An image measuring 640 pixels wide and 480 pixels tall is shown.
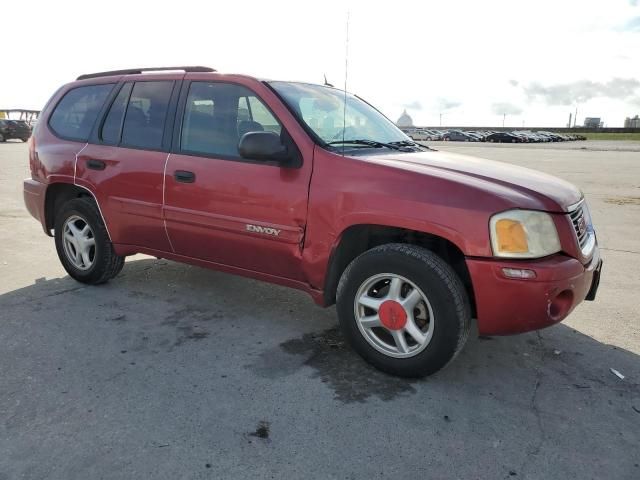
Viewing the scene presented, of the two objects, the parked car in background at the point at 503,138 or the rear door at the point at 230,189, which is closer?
the rear door at the point at 230,189

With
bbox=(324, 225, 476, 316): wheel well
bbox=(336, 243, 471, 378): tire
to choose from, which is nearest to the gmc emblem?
bbox=(324, 225, 476, 316): wheel well

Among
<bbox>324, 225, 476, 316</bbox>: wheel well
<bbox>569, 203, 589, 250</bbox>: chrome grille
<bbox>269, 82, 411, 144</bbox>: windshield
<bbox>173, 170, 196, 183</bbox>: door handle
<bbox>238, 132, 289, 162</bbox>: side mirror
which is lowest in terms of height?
<bbox>324, 225, 476, 316</bbox>: wheel well

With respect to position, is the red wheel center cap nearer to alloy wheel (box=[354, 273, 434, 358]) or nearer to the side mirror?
alloy wheel (box=[354, 273, 434, 358])

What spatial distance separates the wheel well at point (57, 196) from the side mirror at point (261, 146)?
2049 millimetres

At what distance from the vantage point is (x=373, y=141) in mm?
3775

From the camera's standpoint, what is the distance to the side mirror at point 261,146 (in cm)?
322

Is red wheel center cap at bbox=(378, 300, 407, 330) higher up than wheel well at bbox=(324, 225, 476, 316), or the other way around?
wheel well at bbox=(324, 225, 476, 316)

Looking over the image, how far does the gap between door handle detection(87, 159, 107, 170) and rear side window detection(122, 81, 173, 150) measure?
259 mm

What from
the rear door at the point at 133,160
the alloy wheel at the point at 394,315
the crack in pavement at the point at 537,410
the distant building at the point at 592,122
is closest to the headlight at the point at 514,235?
the alloy wheel at the point at 394,315

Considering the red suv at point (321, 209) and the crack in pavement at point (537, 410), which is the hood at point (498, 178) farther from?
the crack in pavement at point (537, 410)

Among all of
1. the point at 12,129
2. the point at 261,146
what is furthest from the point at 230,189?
the point at 12,129

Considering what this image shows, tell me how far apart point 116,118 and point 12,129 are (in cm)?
2773

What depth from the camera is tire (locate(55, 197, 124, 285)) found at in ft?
14.8

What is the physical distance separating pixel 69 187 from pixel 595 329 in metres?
4.42
